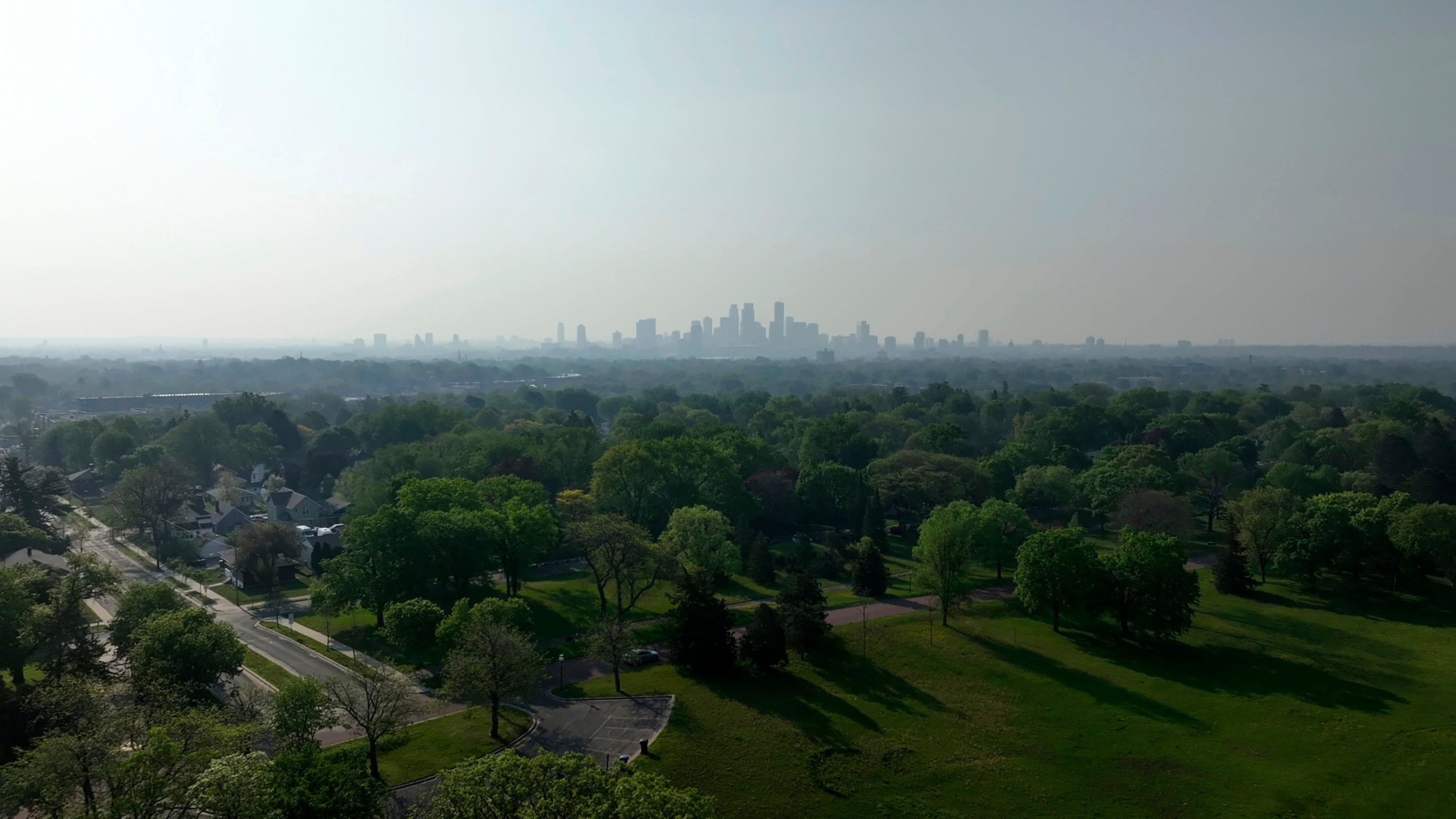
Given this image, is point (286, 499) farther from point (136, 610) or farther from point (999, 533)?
point (999, 533)

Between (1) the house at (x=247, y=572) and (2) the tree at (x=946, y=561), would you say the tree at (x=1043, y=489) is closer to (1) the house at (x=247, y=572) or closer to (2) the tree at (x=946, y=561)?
(2) the tree at (x=946, y=561)

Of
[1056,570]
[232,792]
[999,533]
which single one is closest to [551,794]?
[232,792]

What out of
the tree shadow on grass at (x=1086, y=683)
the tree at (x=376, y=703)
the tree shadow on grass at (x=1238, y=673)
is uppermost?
the tree at (x=376, y=703)

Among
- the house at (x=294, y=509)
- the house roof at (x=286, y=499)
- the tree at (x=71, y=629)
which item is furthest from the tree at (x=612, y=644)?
the house roof at (x=286, y=499)

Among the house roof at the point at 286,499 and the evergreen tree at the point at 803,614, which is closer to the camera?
the evergreen tree at the point at 803,614

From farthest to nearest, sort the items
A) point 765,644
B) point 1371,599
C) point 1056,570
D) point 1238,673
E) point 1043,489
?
point 1043,489 < point 1371,599 < point 1056,570 < point 1238,673 < point 765,644
